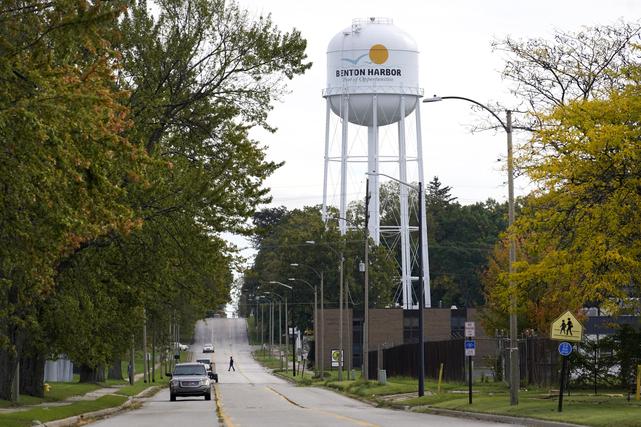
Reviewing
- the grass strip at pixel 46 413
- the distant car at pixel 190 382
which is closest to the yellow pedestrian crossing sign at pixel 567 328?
the grass strip at pixel 46 413

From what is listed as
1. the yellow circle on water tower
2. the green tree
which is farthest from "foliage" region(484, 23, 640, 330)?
the yellow circle on water tower

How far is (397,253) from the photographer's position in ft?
484

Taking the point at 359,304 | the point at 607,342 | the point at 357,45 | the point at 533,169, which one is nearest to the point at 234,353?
the point at 359,304

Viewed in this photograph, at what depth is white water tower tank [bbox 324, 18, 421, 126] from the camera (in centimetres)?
7919

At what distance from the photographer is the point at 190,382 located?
4891cm

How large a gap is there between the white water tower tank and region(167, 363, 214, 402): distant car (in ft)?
112

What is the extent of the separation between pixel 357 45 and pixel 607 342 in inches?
1709

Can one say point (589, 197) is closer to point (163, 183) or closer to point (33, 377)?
point (163, 183)

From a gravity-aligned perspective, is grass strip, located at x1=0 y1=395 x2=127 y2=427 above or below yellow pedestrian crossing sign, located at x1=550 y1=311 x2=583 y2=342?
below

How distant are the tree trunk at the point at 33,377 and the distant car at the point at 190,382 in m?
5.84

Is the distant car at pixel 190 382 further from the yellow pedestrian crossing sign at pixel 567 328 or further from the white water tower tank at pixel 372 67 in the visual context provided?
the white water tower tank at pixel 372 67

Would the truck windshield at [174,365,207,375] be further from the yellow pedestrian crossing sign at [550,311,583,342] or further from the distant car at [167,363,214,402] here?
the yellow pedestrian crossing sign at [550,311,583,342]

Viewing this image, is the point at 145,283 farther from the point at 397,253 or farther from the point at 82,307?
the point at 397,253

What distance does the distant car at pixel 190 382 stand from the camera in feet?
160
